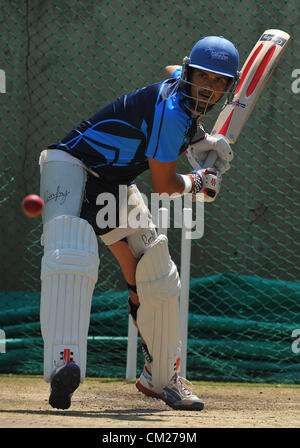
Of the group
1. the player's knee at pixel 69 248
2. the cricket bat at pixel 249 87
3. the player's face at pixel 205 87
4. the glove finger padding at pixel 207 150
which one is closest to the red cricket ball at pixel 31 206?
the player's knee at pixel 69 248

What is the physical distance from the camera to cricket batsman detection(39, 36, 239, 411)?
8.93ft

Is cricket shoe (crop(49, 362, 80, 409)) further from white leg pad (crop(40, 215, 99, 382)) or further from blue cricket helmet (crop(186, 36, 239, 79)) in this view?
blue cricket helmet (crop(186, 36, 239, 79))

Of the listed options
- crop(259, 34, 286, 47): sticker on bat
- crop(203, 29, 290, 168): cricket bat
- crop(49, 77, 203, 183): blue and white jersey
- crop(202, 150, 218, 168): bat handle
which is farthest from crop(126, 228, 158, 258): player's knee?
crop(259, 34, 286, 47): sticker on bat

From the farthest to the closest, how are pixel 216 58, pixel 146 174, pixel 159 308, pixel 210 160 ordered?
1. pixel 146 174
2. pixel 210 160
3. pixel 159 308
4. pixel 216 58

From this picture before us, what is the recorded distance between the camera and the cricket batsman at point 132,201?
272 centimetres

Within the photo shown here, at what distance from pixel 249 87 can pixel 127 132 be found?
860 millimetres

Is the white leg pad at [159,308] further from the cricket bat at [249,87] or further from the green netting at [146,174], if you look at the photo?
the green netting at [146,174]

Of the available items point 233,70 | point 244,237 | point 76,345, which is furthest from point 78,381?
point 244,237

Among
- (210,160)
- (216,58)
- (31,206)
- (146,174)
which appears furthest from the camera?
(146,174)

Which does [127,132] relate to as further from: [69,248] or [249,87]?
[249,87]

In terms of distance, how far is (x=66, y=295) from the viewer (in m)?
2.72

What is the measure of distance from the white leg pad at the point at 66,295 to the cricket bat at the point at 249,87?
1.12 metres

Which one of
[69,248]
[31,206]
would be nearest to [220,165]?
[69,248]

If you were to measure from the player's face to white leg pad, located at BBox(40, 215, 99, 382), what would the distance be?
2.18 feet
